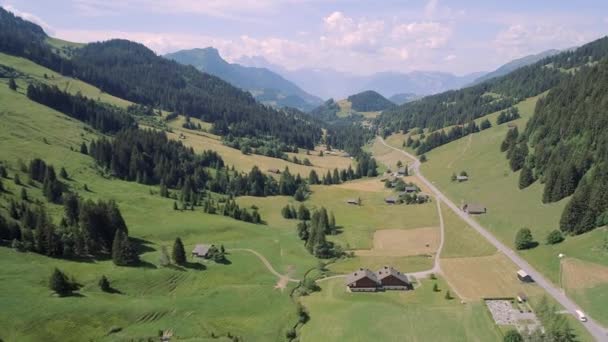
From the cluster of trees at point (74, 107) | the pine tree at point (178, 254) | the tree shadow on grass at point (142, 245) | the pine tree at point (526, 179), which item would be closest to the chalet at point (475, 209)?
the pine tree at point (526, 179)

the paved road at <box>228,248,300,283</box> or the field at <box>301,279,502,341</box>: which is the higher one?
the field at <box>301,279,502,341</box>

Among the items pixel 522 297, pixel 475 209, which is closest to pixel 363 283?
pixel 522 297

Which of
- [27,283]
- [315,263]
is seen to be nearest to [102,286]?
[27,283]

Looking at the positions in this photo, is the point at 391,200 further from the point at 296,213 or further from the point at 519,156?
the point at 519,156

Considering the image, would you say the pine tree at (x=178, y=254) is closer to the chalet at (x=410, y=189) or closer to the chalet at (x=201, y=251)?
the chalet at (x=201, y=251)

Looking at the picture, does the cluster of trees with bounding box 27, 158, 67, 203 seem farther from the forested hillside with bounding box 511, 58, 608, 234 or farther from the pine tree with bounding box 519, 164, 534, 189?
the pine tree with bounding box 519, 164, 534, 189

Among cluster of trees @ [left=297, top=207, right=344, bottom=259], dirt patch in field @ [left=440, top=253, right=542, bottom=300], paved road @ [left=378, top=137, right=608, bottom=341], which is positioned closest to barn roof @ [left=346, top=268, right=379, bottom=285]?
dirt patch in field @ [left=440, top=253, right=542, bottom=300]
